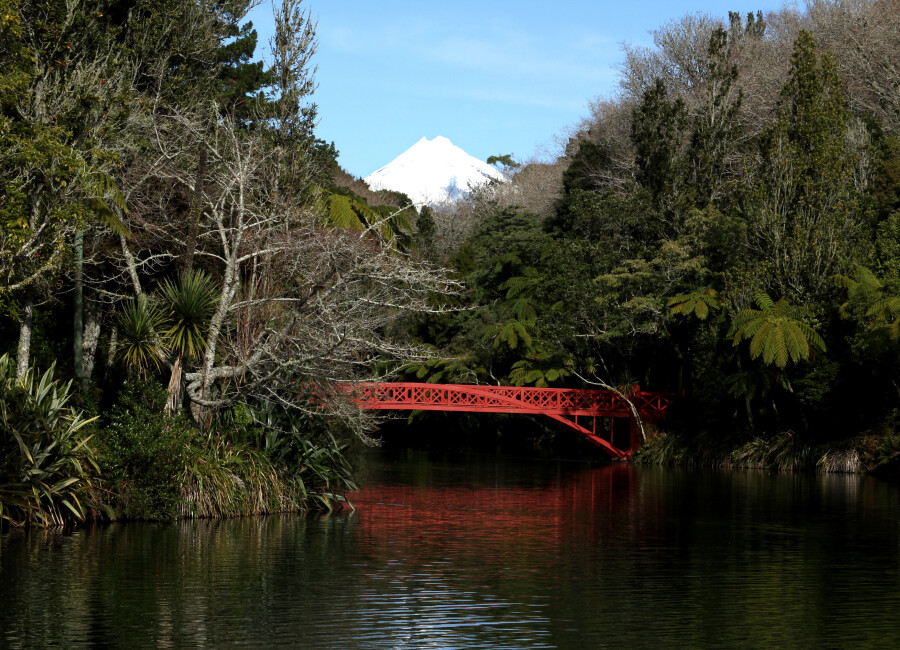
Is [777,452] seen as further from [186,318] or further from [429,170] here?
[429,170]

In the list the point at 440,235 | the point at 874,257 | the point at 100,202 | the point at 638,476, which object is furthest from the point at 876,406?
the point at 440,235

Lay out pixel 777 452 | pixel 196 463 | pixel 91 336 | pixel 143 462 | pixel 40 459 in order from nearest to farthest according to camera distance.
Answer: pixel 40 459 < pixel 143 462 < pixel 196 463 < pixel 91 336 < pixel 777 452

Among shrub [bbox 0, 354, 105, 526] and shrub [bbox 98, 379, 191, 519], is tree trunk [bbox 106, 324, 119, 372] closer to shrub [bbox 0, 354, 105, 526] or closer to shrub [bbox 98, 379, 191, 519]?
shrub [bbox 98, 379, 191, 519]

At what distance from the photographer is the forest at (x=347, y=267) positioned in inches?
763

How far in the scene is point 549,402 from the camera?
43.9 metres

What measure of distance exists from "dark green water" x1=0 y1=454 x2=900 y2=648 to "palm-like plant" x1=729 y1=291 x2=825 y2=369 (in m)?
11.6

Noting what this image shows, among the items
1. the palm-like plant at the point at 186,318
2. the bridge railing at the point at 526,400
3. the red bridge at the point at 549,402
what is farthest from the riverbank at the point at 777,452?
the palm-like plant at the point at 186,318

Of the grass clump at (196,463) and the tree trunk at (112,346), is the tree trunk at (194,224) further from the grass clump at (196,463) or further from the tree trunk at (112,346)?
the tree trunk at (112,346)

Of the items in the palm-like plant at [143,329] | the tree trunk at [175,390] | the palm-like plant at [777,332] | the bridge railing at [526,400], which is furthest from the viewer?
the bridge railing at [526,400]

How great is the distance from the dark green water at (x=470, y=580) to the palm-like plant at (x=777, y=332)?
11.6m

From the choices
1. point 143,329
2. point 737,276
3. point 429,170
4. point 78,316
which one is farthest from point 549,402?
point 429,170

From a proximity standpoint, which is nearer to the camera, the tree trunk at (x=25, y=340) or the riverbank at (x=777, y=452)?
the tree trunk at (x=25, y=340)

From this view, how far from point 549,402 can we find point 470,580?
29.4m

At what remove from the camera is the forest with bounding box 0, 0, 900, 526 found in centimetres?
1939
